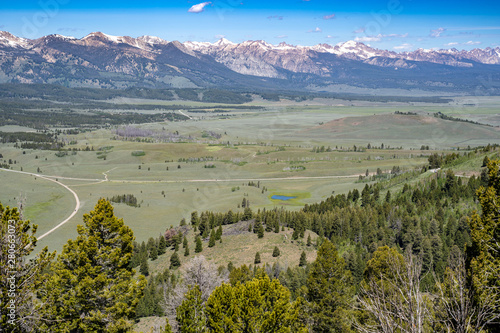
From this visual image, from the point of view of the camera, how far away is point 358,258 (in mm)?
57656

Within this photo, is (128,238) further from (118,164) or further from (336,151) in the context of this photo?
(336,151)

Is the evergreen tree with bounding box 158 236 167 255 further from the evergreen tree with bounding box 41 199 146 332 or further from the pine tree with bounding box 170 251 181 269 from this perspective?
the evergreen tree with bounding box 41 199 146 332

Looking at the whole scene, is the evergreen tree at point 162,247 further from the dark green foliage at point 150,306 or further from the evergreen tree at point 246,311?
the evergreen tree at point 246,311

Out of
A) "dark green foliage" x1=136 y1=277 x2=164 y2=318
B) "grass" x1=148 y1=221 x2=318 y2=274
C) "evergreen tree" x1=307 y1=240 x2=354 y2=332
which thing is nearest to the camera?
"evergreen tree" x1=307 y1=240 x2=354 y2=332

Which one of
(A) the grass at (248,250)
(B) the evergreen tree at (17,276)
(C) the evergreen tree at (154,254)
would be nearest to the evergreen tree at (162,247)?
(A) the grass at (248,250)

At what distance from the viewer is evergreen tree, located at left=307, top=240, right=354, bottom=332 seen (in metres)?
Result: 28.7

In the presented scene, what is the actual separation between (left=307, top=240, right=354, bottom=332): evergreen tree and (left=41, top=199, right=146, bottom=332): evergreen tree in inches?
518

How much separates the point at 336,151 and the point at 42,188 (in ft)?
400

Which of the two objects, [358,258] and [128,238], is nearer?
[128,238]

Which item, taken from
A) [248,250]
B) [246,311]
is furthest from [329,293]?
[248,250]

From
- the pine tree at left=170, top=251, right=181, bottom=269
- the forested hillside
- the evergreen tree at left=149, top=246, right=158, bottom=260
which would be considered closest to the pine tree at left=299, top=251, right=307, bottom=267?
the forested hillside

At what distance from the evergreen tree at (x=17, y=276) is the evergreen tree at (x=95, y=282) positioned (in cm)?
142

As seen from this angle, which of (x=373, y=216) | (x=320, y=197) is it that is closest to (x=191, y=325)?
(x=373, y=216)

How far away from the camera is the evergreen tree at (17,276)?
57.1 ft
